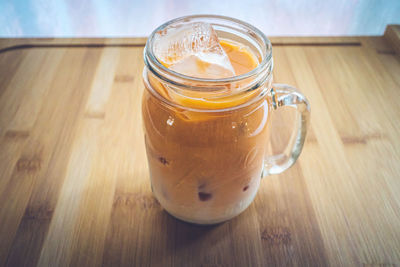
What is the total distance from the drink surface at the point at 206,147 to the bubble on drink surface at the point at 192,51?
0.03 metres

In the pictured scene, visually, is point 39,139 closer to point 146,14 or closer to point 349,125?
point 349,125

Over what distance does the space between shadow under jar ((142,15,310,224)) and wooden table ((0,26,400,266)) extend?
0.21 feet

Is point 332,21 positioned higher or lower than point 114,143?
lower

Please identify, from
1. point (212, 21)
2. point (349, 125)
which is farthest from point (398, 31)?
point (212, 21)

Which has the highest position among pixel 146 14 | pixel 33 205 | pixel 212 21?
pixel 212 21

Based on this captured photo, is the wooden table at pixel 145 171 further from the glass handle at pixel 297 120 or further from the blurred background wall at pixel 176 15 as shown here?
the blurred background wall at pixel 176 15

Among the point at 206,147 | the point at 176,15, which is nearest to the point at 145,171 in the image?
the point at 206,147

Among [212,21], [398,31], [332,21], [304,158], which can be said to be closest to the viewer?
[212,21]

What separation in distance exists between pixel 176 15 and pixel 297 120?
3.73 feet

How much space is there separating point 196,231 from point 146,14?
125 centimetres

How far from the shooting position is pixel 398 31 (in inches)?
36.0

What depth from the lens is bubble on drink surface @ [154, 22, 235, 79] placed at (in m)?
0.46

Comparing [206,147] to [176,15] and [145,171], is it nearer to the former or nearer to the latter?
[145,171]

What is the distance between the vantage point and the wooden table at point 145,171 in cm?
55
